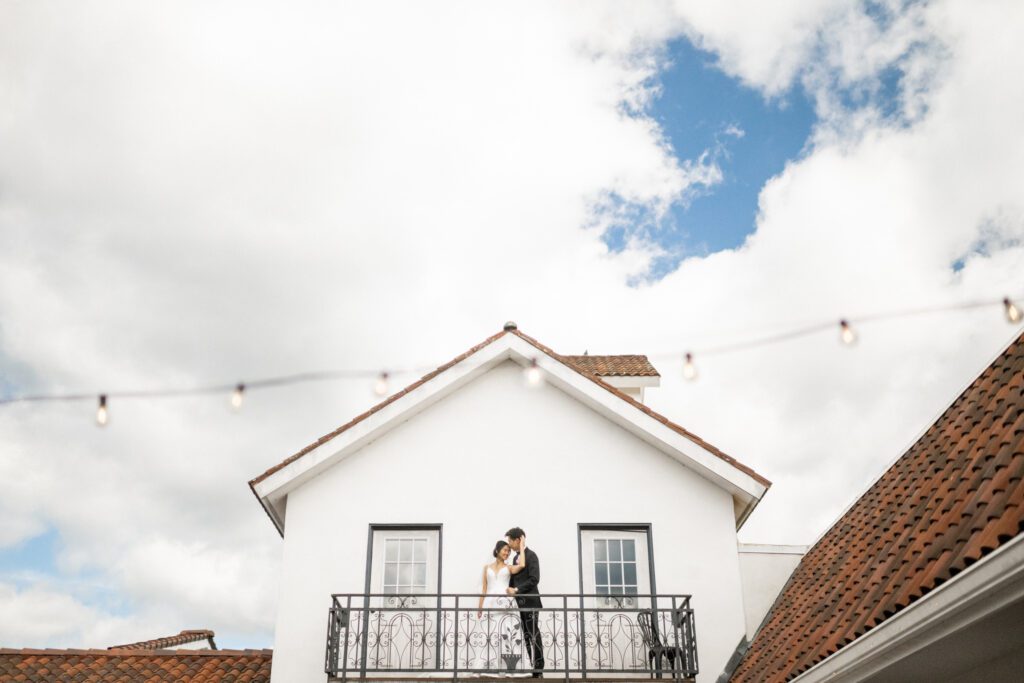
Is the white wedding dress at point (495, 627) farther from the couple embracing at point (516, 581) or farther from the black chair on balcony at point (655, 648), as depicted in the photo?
the black chair on balcony at point (655, 648)

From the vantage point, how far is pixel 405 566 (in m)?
12.0

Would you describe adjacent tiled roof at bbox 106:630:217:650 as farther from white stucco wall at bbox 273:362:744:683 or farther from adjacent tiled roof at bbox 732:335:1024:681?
adjacent tiled roof at bbox 732:335:1024:681

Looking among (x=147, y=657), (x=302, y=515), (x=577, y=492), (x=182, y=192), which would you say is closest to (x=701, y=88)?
(x=577, y=492)

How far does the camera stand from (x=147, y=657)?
40.8 feet

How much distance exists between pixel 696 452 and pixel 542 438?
6.81 feet

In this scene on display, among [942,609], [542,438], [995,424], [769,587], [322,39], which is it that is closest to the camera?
[942,609]

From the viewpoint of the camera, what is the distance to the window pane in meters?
11.9

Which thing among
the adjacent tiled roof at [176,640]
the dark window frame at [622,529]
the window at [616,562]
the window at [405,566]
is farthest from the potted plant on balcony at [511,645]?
the adjacent tiled roof at [176,640]

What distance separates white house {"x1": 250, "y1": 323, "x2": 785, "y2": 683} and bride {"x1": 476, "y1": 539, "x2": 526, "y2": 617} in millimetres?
178

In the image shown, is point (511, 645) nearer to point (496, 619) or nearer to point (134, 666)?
point (496, 619)

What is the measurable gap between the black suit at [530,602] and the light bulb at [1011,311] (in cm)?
598

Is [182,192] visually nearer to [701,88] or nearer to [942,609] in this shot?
[701,88]

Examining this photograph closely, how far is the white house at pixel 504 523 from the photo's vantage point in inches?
445

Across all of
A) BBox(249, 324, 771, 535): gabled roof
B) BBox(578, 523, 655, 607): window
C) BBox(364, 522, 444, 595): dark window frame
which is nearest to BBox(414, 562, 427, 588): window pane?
BBox(364, 522, 444, 595): dark window frame
